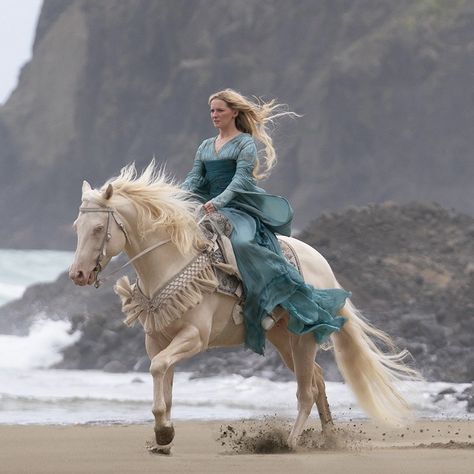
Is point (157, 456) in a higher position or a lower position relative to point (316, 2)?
lower

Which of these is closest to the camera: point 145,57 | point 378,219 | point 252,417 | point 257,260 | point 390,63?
point 257,260

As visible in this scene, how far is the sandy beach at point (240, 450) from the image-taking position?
21.8 feet

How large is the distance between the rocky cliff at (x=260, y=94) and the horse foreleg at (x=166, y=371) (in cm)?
5245

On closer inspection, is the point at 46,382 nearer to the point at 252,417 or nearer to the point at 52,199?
the point at 252,417

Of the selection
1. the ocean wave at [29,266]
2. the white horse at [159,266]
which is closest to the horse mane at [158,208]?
the white horse at [159,266]

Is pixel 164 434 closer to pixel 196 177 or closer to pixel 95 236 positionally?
pixel 95 236

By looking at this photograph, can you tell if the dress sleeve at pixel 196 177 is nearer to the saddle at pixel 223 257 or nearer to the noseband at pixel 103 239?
the saddle at pixel 223 257

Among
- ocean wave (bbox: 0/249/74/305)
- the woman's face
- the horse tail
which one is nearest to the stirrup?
the horse tail

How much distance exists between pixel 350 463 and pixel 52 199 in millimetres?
72452

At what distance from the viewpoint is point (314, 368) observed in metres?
8.44

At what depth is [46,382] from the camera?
16016 mm

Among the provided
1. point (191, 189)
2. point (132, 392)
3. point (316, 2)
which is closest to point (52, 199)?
point (316, 2)

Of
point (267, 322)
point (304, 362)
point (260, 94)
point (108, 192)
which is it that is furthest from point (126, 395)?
point (260, 94)

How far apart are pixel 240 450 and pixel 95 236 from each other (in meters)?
1.66
